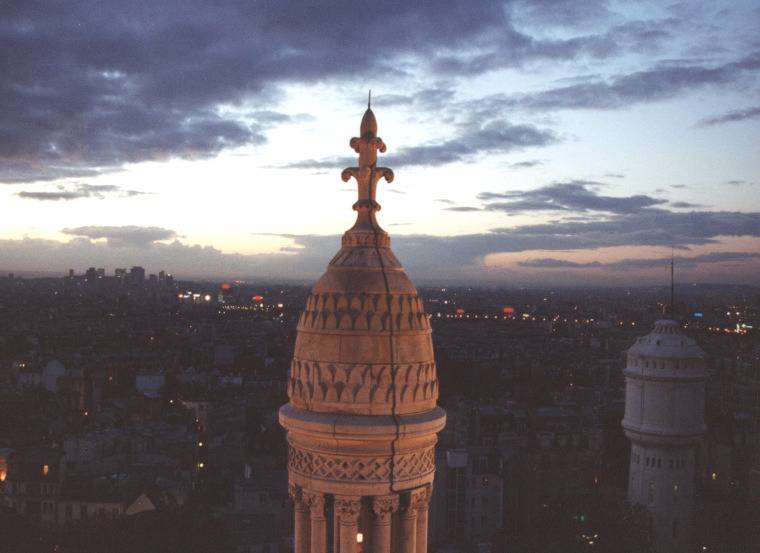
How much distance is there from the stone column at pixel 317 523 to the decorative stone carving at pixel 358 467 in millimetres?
101

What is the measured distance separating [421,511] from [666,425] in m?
19.7

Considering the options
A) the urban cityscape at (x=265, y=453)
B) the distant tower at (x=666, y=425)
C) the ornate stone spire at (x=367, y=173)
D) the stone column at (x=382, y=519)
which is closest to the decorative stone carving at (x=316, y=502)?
the stone column at (x=382, y=519)

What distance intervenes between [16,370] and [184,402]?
53.6 feet

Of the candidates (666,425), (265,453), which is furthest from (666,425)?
(265,453)

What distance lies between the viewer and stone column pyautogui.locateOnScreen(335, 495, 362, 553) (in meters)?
3.75

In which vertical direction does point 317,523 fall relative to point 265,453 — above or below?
above

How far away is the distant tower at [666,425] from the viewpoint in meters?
21.9

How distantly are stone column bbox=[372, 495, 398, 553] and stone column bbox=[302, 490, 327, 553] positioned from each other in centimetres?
23

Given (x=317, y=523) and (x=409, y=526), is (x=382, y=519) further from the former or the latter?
(x=317, y=523)

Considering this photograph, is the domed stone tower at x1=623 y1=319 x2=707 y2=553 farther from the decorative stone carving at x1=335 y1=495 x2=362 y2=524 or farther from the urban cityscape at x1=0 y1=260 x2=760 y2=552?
the decorative stone carving at x1=335 y1=495 x2=362 y2=524

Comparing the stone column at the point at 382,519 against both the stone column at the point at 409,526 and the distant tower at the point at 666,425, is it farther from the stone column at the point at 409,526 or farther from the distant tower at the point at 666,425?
the distant tower at the point at 666,425

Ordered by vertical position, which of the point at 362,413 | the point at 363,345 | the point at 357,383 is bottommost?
the point at 362,413

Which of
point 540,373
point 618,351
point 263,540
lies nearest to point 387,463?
point 263,540

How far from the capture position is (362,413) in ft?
Answer: 12.6
